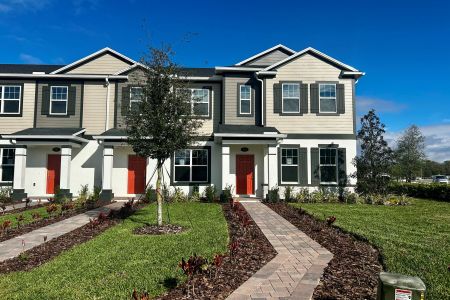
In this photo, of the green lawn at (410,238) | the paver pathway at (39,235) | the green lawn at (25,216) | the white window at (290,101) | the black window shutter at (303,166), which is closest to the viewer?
the green lawn at (410,238)

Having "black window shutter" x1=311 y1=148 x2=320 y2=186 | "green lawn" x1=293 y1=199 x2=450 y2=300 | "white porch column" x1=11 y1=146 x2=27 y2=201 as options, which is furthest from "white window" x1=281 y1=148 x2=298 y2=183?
"white porch column" x1=11 y1=146 x2=27 y2=201

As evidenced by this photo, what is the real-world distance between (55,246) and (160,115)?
13.8 feet

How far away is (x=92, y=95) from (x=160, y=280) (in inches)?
610

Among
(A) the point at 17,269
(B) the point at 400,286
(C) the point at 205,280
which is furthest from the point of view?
(A) the point at 17,269

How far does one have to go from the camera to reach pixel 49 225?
35.1ft

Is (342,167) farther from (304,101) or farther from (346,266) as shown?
(346,266)

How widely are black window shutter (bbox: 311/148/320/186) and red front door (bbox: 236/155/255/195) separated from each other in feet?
10.5

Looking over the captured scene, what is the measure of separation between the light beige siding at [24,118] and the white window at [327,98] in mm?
15777

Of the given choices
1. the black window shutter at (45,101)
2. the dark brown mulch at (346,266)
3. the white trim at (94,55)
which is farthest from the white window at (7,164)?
the dark brown mulch at (346,266)

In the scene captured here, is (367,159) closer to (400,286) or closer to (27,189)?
(400,286)

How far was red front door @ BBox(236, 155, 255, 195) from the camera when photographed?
18.5 meters

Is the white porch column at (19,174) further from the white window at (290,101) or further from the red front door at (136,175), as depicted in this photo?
the white window at (290,101)

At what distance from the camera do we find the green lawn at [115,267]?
500 cm

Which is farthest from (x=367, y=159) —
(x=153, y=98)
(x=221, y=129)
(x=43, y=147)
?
(x=43, y=147)
